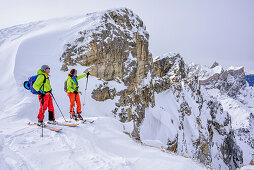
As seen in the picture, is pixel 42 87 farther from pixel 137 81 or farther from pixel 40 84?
pixel 137 81

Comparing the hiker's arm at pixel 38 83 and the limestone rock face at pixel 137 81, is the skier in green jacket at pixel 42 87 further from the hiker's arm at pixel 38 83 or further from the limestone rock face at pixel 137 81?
the limestone rock face at pixel 137 81

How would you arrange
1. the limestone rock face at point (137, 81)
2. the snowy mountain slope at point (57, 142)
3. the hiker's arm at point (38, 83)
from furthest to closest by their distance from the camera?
the limestone rock face at point (137, 81) < the hiker's arm at point (38, 83) < the snowy mountain slope at point (57, 142)

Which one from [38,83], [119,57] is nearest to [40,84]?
[38,83]

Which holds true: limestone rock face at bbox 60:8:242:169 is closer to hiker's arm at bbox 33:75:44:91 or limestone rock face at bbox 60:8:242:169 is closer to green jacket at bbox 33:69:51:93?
green jacket at bbox 33:69:51:93

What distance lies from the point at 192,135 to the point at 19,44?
125 feet

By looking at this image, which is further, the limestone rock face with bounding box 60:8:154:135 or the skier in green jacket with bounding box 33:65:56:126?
the limestone rock face with bounding box 60:8:154:135

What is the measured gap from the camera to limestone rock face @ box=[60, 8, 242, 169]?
60.5 feet

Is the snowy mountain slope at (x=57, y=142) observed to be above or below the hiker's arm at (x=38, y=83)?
below

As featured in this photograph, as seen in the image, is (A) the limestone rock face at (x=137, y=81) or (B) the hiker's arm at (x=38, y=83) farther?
(A) the limestone rock face at (x=137, y=81)

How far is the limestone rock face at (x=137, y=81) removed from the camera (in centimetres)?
1844

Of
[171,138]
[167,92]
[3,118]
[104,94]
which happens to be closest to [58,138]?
[3,118]

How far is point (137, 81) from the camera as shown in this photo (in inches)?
947

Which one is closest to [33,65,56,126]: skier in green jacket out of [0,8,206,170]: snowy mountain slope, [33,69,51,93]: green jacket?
[33,69,51,93]: green jacket

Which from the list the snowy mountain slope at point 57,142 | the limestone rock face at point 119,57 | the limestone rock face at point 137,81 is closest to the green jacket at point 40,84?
the snowy mountain slope at point 57,142
